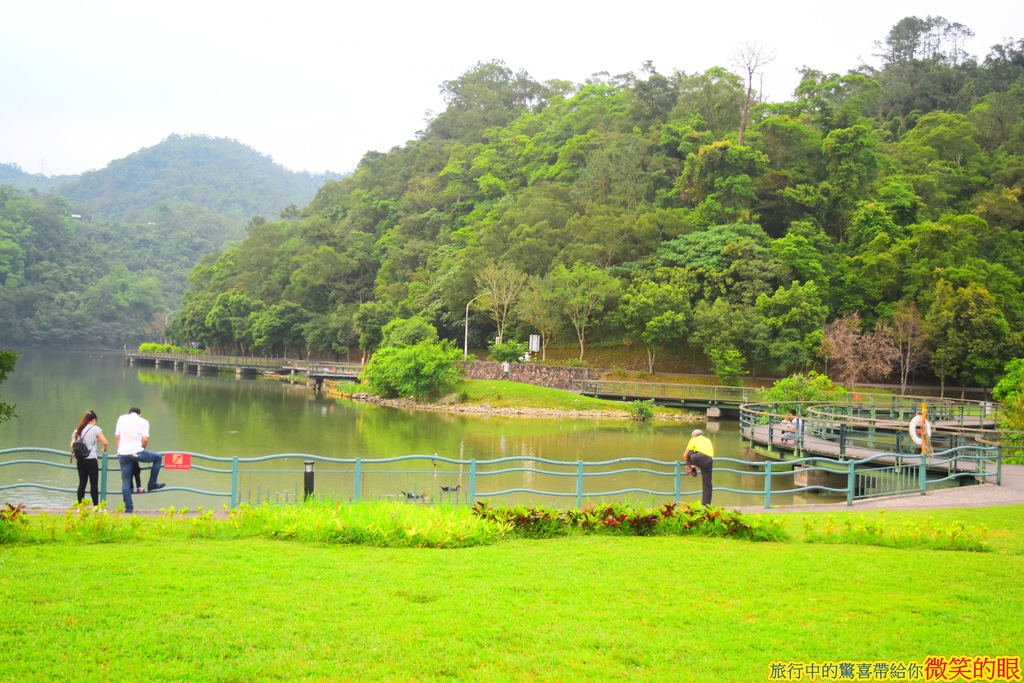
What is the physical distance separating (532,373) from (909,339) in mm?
22675

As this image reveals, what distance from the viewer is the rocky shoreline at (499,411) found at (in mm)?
43844

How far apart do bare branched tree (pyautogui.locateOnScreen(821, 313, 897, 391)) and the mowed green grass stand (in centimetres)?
4085

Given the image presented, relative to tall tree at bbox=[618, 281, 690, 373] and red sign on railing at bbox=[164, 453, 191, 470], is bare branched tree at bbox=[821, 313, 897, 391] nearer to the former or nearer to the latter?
tall tree at bbox=[618, 281, 690, 373]

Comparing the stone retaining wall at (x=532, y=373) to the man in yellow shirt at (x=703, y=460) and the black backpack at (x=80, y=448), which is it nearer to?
the man in yellow shirt at (x=703, y=460)

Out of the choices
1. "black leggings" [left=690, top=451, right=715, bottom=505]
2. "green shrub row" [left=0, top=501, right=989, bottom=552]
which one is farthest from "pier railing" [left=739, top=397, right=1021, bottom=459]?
"green shrub row" [left=0, top=501, right=989, bottom=552]

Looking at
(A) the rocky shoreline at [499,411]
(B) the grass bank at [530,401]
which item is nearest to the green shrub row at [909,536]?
(A) the rocky shoreline at [499,411]

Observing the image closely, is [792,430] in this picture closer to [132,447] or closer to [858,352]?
[132,447]

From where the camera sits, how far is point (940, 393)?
47625mm

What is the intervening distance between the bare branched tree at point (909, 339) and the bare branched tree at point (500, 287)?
24299 millimetres

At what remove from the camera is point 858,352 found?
48531 mm

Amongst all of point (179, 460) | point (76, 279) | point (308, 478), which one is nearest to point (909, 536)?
point (308, 478)

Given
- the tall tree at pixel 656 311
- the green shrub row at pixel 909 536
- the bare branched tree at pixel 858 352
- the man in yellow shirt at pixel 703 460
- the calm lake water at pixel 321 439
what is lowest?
the calm lake water at pixel 321 439

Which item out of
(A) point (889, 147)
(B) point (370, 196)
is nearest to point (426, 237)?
(B) point (370, 196)

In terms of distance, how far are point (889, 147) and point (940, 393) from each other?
30.6m
